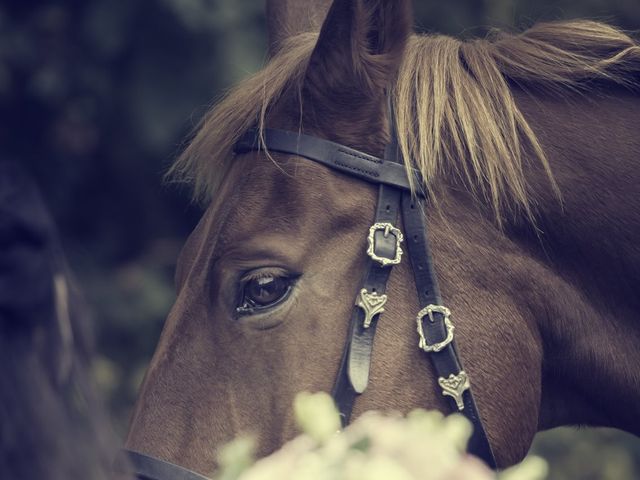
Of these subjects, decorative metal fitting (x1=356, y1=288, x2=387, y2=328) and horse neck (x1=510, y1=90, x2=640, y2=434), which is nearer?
decorative metal fitting (x1=356, y1=288, x2=387, y2=328)

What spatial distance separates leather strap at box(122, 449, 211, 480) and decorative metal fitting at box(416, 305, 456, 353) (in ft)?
1.83

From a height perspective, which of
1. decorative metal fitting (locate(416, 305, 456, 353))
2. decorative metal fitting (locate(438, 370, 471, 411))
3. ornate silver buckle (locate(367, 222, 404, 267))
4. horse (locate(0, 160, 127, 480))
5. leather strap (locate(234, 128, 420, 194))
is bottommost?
decorative metal fitting (locate(438, 370, 471, 411))

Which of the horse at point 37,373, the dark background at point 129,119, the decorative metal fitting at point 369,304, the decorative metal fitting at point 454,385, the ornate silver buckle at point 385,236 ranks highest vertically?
the horse at point 37,373

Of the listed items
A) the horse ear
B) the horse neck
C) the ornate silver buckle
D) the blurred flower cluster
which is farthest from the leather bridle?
the blurred flower cluster

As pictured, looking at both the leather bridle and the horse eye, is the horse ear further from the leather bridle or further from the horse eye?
the horse eye

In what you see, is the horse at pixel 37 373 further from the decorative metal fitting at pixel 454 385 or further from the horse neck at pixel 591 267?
the horse neck at pixel 591 267

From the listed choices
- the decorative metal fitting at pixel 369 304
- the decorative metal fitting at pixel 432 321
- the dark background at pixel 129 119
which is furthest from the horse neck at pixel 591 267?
the dark background at pixel 129 119

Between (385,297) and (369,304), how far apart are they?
4cm

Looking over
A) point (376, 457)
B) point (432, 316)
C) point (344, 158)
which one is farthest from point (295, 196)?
point (376, 457)

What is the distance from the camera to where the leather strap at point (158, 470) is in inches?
76.7

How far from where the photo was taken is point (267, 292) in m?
2.04

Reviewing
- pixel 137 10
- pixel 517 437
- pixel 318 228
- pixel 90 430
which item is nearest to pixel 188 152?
pixel 318 228

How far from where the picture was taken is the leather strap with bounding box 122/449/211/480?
Answer: 1.95 metres

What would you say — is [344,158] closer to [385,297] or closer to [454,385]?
[385,297]
